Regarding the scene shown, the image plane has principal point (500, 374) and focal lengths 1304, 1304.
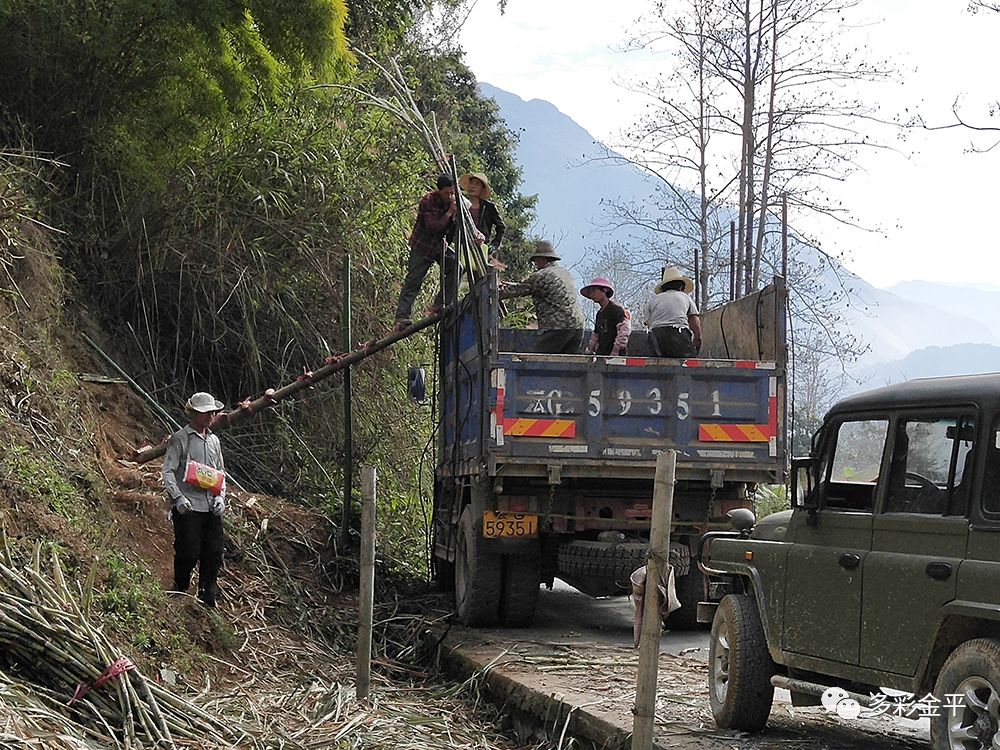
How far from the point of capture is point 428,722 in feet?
26.1

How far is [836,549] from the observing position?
6219 mm

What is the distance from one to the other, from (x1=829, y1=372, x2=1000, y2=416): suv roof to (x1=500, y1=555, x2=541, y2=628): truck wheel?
4.64 meters

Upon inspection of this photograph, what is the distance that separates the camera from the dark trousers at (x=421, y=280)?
39.4 feet

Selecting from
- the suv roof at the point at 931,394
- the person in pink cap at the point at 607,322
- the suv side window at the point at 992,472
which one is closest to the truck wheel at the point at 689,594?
the person in pink cap at the point at 607,322

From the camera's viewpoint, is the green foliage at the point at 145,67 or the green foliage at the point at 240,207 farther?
the green foliage at the point at 240,207

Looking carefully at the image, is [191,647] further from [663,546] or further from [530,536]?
[663,546]

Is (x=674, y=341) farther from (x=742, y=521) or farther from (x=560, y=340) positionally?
(x=742, y=521)

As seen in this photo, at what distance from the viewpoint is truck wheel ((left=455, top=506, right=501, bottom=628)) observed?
10.5 metres

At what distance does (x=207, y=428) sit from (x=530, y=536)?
8.66ft

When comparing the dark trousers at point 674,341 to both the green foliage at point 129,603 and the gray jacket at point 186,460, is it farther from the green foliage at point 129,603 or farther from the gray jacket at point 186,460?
the green foliage at point 129,603

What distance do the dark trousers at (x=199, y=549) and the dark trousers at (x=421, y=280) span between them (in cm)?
339

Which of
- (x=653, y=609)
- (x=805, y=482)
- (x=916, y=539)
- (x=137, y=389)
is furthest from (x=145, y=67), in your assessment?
(x=916, y=539)

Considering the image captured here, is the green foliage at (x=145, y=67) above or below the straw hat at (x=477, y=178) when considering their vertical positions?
above

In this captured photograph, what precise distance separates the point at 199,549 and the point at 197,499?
0.36 meters
